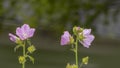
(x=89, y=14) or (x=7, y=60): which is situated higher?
(x=89, y=14)

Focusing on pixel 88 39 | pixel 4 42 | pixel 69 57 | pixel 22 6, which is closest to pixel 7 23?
pixel 4 42

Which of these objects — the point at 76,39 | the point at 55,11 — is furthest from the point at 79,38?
the point at 55,11

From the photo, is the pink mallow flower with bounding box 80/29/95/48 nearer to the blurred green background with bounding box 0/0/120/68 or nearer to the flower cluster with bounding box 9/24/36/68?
the flower cluster with bounding box 9/24/36/68

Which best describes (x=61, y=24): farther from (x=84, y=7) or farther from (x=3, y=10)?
(x=3, y=10)

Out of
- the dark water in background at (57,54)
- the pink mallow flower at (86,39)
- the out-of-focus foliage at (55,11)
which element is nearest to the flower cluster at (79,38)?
the pink mallow flower at (86,39)

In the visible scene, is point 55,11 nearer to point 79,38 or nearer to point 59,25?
point 59,25

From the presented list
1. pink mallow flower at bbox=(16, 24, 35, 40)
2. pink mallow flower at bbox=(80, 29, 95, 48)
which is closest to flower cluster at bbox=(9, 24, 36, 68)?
pink mallow flower at bbox=(16, 24, 35, 40)
